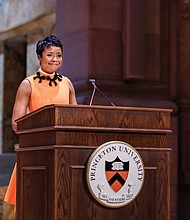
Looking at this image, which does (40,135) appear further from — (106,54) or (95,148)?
(106,54)

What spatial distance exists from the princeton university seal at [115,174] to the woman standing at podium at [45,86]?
738 mm

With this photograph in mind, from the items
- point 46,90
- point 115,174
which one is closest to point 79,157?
point 115,174

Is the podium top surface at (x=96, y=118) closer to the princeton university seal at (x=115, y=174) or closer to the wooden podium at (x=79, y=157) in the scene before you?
the wooden podium at (x=79, y=157)

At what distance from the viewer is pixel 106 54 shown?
6367 millimetres

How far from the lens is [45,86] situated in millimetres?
3834

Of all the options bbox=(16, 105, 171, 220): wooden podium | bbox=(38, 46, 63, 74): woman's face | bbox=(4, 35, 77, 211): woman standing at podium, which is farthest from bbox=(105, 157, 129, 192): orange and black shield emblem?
bbox=(38, 46, 63, 74): woman's face

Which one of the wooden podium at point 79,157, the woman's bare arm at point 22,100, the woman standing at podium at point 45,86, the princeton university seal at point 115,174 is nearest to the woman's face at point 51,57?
the woman standing at podium at point 45,86

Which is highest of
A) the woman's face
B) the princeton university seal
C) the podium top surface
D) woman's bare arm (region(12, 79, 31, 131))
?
the woman's face

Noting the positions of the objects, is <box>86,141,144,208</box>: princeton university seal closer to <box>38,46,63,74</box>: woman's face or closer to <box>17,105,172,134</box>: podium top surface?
<box>17,105,172,134</box>: podium top surface

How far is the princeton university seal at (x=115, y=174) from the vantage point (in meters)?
3.18

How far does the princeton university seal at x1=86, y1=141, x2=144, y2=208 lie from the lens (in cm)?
318

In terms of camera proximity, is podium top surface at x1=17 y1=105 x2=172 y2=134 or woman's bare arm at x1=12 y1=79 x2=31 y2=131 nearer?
podium top surface at x1=17 y1=105 x2=172 y2=134

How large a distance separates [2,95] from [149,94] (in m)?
2.94

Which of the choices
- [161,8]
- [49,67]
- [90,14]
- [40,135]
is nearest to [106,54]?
[90,14]
